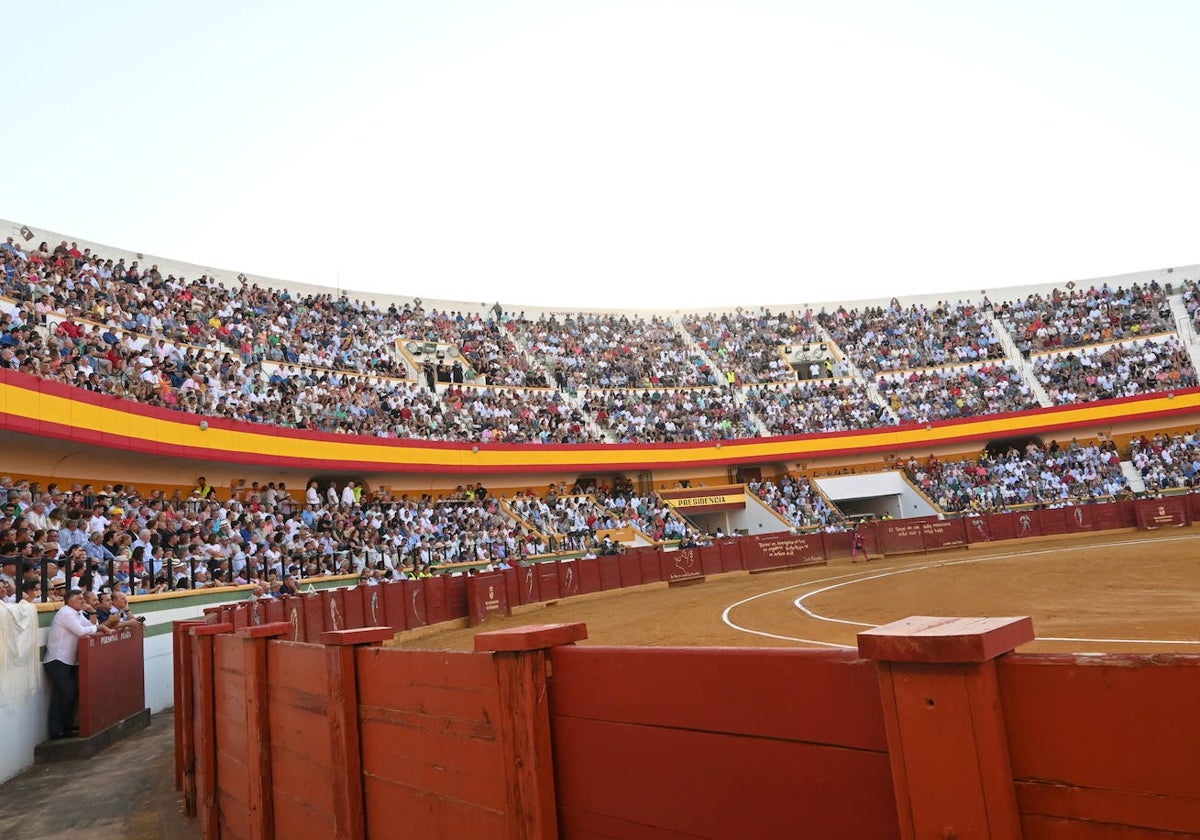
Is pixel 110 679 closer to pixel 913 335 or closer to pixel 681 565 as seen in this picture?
pixel 681 565

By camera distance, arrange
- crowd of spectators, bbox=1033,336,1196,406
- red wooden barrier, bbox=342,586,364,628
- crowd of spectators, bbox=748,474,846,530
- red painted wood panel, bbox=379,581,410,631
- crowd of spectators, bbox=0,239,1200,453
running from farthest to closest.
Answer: crowd of spectators, bbox=1033,336,1196,406 → crowd of spectators, bbox=748,474,846,530 → crowd of spectators, bbox=0,239,1200,453 → red painted wood panel, bbox=379,581,410,631 → red wooden barrier, bbox=342,586,364,628

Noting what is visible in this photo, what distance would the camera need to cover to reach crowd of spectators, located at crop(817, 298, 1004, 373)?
42906 mm

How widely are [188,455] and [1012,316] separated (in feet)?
132

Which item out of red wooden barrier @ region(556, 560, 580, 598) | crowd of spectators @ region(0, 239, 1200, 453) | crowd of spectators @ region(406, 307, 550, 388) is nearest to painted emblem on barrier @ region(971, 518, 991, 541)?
crowd of spectators @ region(0, 239, 1200, 453)

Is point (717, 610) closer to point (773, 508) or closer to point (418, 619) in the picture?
point (418, 619)

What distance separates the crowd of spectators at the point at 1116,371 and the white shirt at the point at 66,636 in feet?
132

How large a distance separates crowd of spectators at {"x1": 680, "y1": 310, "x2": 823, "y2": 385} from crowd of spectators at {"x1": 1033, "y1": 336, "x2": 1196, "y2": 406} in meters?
11.7

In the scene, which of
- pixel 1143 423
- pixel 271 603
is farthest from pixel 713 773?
pixel 1143 423

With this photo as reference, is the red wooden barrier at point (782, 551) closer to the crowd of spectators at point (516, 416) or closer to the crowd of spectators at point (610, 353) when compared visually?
the crowd of spectators at point (516, 416)

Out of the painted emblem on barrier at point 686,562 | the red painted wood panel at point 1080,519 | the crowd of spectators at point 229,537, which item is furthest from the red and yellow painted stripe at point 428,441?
the red painted wood panel at point 1080,519

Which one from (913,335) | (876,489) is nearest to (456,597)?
(876,489)

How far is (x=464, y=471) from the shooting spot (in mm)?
30297

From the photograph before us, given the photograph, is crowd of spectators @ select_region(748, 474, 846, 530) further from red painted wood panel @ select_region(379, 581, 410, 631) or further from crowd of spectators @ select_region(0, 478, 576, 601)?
red painted wood panel @ select_region(379, 581, 410, 631)

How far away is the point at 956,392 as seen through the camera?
4050 centimetres
